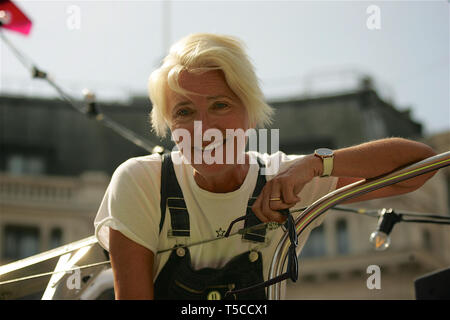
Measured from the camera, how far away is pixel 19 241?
79.2 ft

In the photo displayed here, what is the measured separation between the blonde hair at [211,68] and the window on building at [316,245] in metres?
22.6

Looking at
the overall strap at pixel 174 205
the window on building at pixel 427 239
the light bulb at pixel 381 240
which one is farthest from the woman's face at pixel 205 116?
the window on building at pixel 427 239

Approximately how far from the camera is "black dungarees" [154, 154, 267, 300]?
105 inches

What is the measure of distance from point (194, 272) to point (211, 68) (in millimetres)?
684

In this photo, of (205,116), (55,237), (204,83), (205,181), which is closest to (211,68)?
(204,83)

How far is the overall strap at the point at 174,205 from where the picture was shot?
8.82 feet

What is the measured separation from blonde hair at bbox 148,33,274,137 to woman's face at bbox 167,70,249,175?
0.08ft

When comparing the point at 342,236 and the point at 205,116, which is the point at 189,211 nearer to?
the point at 205,116

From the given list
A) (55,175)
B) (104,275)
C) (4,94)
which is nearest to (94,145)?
(55,175)

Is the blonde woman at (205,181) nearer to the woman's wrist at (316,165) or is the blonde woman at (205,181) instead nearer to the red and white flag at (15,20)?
the woman's wrist at (316,165)

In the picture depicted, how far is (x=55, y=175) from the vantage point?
84.9 feet

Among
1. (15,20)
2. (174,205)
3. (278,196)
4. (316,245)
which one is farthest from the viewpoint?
(316,245)

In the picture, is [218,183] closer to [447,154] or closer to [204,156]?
[204,156]

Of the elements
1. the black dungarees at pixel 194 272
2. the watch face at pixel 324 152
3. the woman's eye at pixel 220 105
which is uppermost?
the woman's eye at pixel 220 105
